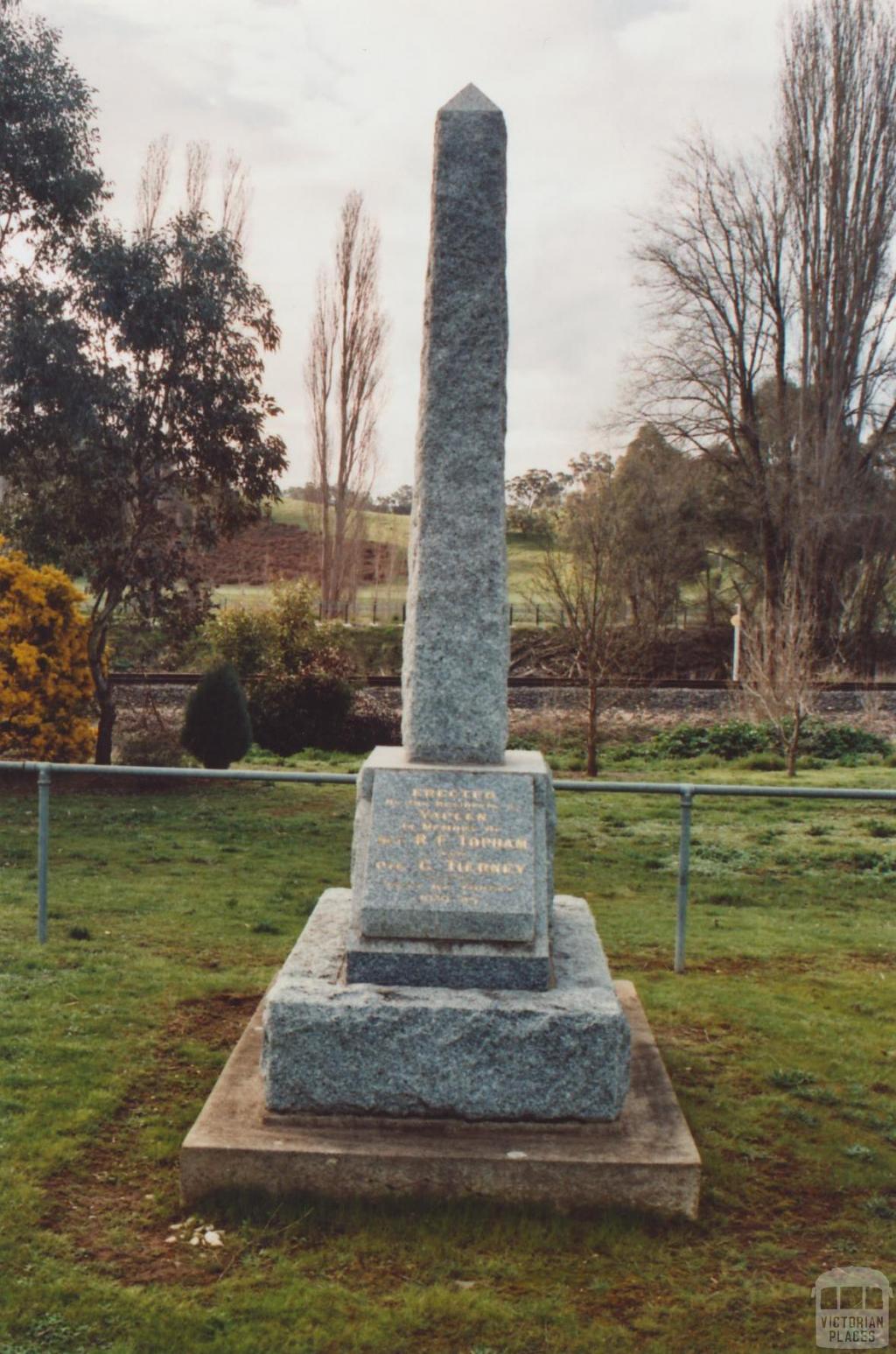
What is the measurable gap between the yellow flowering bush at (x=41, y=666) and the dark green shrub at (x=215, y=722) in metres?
1.44

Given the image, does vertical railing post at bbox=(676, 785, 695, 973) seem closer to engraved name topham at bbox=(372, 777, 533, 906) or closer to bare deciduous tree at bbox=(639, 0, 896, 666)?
engraved name topham at bbox=(372, 777, 533, 906)

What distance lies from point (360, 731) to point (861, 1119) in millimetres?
17340

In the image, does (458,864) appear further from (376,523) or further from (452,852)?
(376,523)

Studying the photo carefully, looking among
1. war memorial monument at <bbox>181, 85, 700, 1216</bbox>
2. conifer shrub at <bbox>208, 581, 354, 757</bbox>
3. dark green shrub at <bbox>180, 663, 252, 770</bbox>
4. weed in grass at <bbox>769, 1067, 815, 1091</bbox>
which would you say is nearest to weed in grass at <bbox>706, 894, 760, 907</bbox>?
weed in grass at <bbox>769, 1067, 815, 1091</bbox>

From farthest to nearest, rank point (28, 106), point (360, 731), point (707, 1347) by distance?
point (360, 731), point (28, 106), point (707, 1347)

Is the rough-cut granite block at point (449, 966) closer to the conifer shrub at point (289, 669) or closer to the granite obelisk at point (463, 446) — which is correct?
the granite obelisk at point (463, 446)

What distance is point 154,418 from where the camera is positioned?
642 inches

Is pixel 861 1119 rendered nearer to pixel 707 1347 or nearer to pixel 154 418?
pixel 707 1347

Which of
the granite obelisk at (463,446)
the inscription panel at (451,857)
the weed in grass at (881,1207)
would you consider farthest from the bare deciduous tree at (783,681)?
the weed in grass at (881,1207)

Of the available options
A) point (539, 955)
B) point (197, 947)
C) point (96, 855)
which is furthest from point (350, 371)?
point (539, 955)

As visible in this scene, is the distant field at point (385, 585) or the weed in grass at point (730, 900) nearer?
the weed in grass at point (730, 900)

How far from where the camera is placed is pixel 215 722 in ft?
54.9

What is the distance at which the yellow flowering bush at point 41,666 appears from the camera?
15156mm

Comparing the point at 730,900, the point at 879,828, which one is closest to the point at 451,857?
the point at 730,900
